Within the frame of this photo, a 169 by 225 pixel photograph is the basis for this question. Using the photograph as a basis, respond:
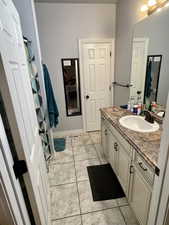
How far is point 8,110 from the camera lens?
653 millimetres

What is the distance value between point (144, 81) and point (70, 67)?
1.54 meters

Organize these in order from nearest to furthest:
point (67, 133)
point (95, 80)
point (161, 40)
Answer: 1. point (161, 40)
2. point (95, 80)
3. point (67, 133)

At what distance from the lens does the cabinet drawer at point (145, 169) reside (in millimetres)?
1013

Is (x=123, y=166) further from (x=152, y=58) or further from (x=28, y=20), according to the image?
(x=28, y=20)

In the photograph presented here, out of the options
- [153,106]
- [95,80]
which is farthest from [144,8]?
[95,80]

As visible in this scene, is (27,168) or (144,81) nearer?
(27,168)

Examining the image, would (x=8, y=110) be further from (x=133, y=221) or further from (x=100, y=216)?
(x=133, y=221)

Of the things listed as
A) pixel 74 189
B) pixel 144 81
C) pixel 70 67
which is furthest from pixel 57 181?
pixel 70 67

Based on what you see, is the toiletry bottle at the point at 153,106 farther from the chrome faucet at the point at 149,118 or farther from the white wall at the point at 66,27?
the white wall at the point at 66,27

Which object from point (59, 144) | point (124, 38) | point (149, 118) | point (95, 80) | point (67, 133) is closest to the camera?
point (149, 118)

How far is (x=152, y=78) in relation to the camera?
1.74m

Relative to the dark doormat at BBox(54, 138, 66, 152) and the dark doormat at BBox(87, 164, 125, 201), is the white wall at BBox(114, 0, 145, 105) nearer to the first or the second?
the dark doormat at BBox(87, 164, 125, 201)

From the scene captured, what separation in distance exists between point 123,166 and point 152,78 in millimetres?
1199

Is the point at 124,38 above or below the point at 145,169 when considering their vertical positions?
above
